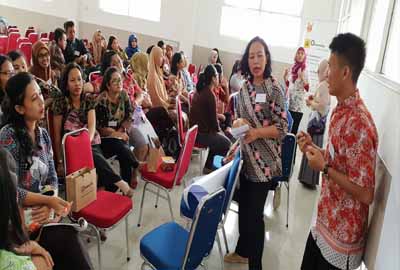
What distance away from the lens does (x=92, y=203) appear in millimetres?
2256

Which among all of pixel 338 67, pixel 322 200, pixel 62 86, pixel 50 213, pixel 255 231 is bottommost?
pixel 255 231

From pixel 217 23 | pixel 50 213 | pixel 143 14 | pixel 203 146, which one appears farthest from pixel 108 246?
pixel 143 14

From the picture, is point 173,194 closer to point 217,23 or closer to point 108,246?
point 108,246

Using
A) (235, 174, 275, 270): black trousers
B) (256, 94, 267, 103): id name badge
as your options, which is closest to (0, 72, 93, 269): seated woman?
(235, 174, 275, 270): black trousers

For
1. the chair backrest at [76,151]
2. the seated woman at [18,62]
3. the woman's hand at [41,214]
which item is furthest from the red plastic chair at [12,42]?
the woman's hand at [41,214]

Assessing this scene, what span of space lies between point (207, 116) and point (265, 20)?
4973 mm

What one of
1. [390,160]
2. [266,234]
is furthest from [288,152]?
[390,160]

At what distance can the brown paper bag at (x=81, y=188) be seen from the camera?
2.00 m

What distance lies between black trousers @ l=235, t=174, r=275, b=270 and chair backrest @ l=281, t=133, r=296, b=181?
0.95m

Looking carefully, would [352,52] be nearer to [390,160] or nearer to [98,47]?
[390,160]

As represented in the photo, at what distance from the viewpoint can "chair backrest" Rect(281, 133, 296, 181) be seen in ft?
10.3

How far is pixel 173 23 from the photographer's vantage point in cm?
889

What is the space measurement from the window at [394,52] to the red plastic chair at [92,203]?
5.86 feet

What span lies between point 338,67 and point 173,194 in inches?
95.8
